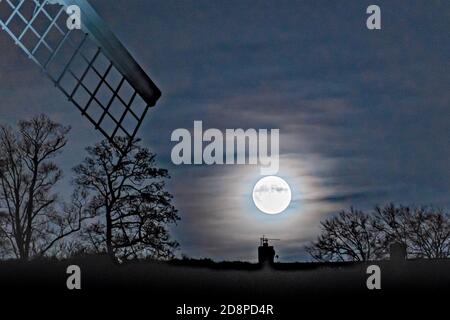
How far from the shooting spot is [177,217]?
12.7m

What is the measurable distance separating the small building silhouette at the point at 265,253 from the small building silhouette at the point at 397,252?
2.05 metres

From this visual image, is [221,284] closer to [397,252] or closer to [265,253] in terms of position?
[265,253]

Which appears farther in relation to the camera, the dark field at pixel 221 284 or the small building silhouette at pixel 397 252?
the small building silhouette at pixel 397 252

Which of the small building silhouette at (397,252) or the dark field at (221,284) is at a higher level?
the small building silhouette at (397,252)

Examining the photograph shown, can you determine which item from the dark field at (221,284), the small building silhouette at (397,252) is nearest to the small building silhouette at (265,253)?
the dark field at (221,284)

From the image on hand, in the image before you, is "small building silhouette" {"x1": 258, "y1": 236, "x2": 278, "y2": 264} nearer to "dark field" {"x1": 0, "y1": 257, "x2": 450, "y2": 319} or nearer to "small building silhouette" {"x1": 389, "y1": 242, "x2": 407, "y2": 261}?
"dark field" {"x1": 0, "y1": 257, "x2": 450, "y2": 319}

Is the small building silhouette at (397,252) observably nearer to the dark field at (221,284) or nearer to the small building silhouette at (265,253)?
the dark field at (221,284)

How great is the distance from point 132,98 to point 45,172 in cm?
231

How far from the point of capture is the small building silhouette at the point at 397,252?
41.6ft

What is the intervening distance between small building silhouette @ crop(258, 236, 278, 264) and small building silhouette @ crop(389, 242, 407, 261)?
205 cm

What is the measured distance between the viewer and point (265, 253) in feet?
39.4

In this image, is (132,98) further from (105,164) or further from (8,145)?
(8,145)

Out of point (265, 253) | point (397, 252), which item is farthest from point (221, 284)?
point (397, 252)
